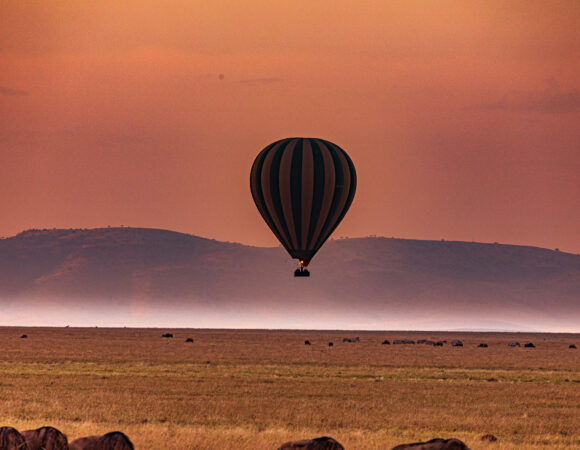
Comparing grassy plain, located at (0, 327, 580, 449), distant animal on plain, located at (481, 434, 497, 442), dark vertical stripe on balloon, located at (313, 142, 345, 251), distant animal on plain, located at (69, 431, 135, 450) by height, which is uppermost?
dark vertical stripe on balloon, located at (313, 142, 345, 251)

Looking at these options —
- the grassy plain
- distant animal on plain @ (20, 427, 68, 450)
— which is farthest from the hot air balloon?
distant animal on plain @ (20, 427, 68, 450)

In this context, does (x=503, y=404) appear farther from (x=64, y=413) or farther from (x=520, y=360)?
(x=520, y=360)

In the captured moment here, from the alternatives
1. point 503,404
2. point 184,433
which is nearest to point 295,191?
point 503,404

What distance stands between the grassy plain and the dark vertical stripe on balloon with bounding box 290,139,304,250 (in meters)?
7.94

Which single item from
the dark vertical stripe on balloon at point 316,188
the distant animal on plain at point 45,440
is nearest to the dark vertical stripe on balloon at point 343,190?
the dark vertical stripe on balloon at point 316,188

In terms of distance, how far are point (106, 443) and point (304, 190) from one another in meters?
38.2

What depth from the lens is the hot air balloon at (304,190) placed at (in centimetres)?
Answer: 6106

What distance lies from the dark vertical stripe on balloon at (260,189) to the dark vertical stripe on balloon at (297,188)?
1.11 m

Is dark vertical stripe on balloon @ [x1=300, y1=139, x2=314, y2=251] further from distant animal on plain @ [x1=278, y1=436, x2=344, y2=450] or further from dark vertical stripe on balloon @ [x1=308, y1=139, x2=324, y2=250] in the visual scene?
distant animal on plain @ [x1=278, y1=436, x2=344, y2=450]

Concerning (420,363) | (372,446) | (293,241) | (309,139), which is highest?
(309,139)

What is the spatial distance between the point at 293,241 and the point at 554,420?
22806 millimetres

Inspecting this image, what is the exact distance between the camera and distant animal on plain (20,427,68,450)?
23219 millimetres

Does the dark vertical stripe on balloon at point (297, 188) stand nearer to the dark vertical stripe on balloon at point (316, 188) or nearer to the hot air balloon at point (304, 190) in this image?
the hot air balloon at point (304, 190)

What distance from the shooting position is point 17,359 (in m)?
81.3
